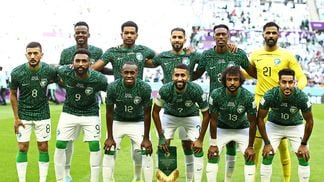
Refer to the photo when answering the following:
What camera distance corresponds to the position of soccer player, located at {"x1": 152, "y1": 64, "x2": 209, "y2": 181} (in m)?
8.25

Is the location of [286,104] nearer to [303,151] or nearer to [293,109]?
[293,109]

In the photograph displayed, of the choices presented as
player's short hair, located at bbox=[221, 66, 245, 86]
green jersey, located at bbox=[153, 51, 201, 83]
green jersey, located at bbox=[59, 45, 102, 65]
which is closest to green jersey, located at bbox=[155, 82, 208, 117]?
player's short hair, located at bbox=[221, 66, 245, 86]

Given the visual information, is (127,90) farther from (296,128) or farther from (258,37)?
(258,37)

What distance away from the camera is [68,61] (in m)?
9.29

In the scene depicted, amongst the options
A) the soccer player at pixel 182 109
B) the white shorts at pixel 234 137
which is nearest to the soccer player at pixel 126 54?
the soccer player at pixel 182 109

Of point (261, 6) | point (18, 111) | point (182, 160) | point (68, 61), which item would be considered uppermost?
point (261, 6)

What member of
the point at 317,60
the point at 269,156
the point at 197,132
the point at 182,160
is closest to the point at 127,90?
the point at 197,132

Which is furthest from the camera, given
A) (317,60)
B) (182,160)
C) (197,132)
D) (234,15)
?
(234,15)

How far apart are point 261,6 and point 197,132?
37349 mm

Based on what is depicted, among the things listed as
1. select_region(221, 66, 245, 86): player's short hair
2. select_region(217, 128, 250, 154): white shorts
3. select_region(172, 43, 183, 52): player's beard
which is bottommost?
select_region(217, 128, 250, 154): white shorts

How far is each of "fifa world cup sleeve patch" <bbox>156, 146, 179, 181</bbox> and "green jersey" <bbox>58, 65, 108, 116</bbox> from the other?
121cm

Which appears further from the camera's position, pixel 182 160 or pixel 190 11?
pixel 190 11

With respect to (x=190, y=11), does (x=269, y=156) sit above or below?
below

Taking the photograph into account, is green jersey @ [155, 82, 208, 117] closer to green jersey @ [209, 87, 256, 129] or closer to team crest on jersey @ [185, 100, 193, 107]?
team crest on jersey @ [185, 100, 193, 107]
